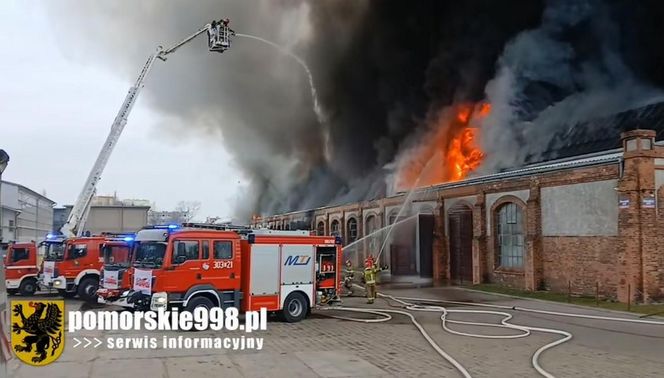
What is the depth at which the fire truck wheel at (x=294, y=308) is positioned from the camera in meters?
14.1

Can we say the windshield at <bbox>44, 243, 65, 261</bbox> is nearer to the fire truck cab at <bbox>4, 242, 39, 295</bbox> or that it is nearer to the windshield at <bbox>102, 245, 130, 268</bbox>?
the fire truck cab at <bbox>4, 242, 39, 295</bbox>

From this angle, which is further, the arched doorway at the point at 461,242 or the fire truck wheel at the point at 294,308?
the arched doorway at the point at 461,242

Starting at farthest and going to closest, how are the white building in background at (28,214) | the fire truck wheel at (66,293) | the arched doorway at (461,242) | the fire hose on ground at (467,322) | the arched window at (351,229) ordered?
the arched window at (351,229)
the white building in background at (28,214)
the arched doorway at (461,242)
the fire truck wheel at (66,293)
the fire hose on ground at (467,322)

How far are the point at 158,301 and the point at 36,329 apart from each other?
508 centimetres

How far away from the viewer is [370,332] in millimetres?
12555

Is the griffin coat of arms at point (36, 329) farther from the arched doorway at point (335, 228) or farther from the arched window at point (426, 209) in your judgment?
the arched doorway at point (335, 228)

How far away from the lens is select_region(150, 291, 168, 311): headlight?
12391 mm

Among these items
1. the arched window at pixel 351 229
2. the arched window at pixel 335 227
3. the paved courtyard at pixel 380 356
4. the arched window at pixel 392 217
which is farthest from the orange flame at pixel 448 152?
the paved courtyard at pixel 380 356

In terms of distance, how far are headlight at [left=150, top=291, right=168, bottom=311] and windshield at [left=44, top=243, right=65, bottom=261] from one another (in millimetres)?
A: 8847

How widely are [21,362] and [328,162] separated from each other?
42.9 meters

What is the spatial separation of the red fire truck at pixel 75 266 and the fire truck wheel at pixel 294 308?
7802mm

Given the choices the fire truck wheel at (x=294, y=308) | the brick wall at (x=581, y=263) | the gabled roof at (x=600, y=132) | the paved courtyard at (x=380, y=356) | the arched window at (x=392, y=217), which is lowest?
the paved courtyard at (x=380, y=356)

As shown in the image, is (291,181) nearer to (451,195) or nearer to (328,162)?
(328,162)

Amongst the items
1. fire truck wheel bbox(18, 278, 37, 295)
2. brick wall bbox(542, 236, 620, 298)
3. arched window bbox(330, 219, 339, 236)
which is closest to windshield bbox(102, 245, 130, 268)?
fire truck wheel bbox(18, 278, 37, 295)
